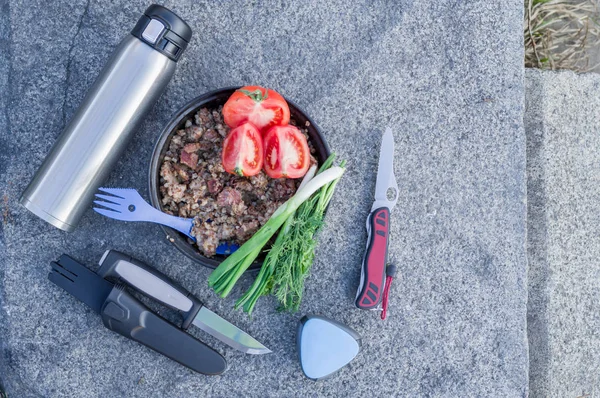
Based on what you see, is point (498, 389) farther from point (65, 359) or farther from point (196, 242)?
point (65, 359)

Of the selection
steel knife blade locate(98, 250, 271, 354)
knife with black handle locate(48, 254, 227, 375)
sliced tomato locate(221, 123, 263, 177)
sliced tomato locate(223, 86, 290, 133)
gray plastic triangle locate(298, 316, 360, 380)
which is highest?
sliced tomato locate(223, 86, 290, 133)

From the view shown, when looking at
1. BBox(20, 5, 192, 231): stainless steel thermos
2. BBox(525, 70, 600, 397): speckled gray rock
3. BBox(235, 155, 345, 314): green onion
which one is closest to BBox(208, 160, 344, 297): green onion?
BBox(235, 155, 345, 314): green onion

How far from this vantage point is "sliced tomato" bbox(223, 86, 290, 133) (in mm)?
1183

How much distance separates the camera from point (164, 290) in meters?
1.31

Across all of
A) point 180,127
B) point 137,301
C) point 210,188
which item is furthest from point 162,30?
point 137,301

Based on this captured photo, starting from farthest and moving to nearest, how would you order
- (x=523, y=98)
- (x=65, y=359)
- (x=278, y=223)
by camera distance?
(x=523, y=98)
(x=65, y=359)
(x=278, y=223)

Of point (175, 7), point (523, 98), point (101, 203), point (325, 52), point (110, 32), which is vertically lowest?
point (101, 203)

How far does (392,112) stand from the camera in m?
1.43

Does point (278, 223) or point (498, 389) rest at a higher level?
point (278, 223)

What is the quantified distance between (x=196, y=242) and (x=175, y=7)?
59cm

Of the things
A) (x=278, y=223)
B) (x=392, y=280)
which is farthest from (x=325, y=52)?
(x=392, y=280)

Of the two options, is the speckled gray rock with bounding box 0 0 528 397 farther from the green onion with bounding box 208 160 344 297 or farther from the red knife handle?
the green onion with bounding box 208 160 344 297

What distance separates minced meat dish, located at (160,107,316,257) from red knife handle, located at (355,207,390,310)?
0.23m

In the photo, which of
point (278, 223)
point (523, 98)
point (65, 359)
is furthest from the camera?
point (523, 98)
